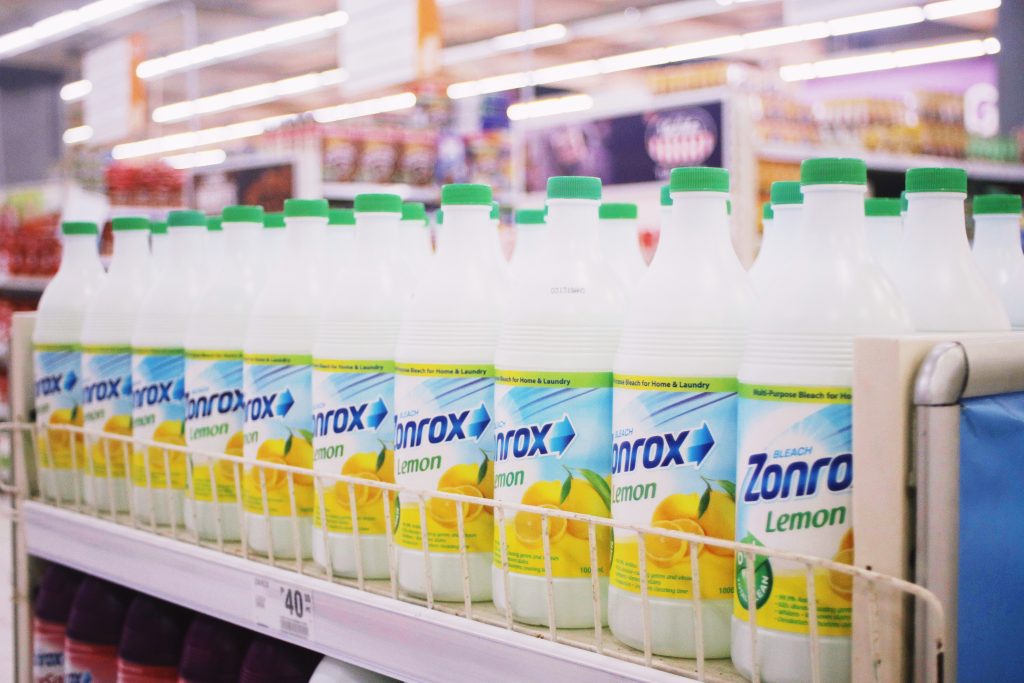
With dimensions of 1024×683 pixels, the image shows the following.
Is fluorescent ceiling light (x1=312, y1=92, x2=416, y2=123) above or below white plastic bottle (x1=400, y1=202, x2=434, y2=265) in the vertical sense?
above

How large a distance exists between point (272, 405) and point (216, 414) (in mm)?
150

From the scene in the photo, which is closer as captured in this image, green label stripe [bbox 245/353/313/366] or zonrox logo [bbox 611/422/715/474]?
zonrox logo [bbox 611/422/715/474]

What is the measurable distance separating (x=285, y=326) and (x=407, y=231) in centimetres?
21

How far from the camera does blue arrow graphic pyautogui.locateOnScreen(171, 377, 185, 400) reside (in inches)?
60.6

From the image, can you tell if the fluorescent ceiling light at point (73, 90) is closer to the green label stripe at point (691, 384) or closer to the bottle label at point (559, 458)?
the bottle label at point (559, 458)

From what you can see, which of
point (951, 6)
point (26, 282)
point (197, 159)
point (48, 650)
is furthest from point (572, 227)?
point (197, 159)

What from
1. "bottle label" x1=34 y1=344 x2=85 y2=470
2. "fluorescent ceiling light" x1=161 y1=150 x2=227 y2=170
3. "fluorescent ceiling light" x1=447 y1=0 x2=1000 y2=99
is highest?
"fluorescent ceiling light" x1=447 y1=0 x2=1000 y2=99

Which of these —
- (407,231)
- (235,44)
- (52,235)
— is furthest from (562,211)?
(235,44)

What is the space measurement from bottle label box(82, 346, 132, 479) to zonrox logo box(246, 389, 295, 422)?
40 centimetres

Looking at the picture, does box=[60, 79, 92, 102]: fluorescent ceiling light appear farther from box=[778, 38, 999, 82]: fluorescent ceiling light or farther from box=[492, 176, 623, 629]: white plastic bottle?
box=[492, 176, 623, 629]: white plastic bottle

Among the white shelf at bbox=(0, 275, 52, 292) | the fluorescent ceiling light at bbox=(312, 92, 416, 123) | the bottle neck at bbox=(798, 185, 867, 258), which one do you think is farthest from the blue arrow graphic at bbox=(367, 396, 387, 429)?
the fluorescent ceiling light at bbox=(312, 92, 416, 123)

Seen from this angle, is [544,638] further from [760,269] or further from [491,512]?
[760,269]

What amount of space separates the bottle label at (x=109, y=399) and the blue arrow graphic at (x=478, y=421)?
0.75m

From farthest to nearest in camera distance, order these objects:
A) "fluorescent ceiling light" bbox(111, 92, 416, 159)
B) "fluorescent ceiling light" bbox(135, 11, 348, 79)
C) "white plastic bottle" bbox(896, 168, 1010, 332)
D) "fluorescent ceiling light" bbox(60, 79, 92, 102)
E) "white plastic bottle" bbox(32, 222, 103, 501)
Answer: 1. "fluorescent ceiling light" bbox(60, 79, 92, 102)
2. "fluorescent ceiling light" bbox(111, 92, 416, 159)
3. "fluorescent ceiling light" bbox(135, 11, 348, 79)
4. "white plastic bottle" bbox(32, 222, 103, 501)
5. "white plastic bottle" bbox(896, 168, 1010, 332)
